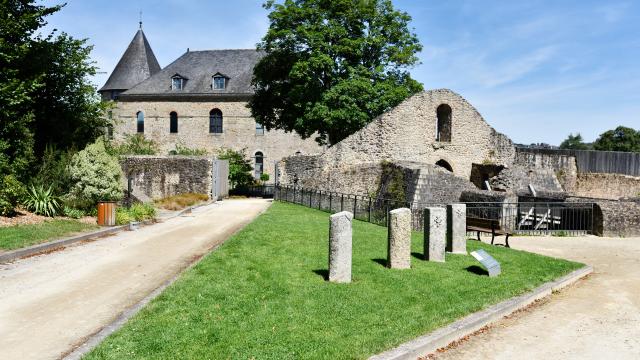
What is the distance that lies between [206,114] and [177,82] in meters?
4.24

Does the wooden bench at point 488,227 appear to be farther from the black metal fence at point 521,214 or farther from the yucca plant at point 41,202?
the yucca plant at point 41,202

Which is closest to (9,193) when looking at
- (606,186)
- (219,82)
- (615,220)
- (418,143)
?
(418,143)

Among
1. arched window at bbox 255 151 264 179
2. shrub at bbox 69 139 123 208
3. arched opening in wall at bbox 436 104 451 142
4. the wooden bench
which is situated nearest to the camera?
the wooden bench

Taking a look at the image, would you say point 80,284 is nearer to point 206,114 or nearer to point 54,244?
point 54,244

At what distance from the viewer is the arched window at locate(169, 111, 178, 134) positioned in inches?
1869

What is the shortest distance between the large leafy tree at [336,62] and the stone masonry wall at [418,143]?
3198 millimetres

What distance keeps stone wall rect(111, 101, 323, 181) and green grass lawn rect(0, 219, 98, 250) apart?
31.9 m

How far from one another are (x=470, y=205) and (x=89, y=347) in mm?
15319

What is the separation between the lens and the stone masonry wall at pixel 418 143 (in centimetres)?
2511

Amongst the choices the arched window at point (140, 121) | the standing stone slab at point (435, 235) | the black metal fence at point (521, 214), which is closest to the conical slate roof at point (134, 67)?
the arched window at point (140, 121)

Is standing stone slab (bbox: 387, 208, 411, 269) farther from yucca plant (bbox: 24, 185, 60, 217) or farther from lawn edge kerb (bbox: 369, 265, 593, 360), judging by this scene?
yucca plant (bbox: 24, 185, 60, 217)

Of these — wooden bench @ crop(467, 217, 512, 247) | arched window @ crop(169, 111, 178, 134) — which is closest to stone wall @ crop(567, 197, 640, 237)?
wooden bench @ crop(467, 217, 512, 247)

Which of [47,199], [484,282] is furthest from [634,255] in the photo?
[47,199]

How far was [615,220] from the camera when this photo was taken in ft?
56.7
